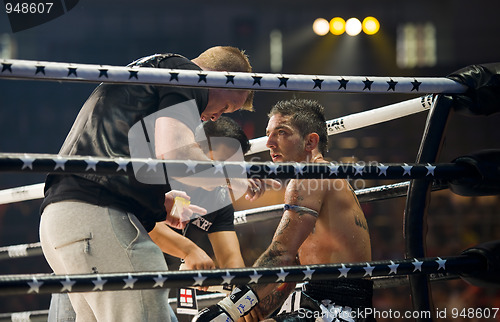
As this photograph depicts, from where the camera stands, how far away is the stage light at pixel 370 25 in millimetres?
8648

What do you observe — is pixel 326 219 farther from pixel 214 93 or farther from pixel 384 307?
pixel 384 307

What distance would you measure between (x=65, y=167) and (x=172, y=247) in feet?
2.94

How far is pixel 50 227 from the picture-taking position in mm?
1457

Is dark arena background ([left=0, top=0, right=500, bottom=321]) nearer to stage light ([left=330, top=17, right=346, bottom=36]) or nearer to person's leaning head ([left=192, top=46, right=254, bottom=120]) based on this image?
stage light ([left=330, top=17, right=346, bottom=36])

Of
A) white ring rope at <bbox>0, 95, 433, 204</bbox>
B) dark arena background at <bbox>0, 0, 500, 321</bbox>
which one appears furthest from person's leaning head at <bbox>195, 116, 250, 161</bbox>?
dark arena background at <bbox>0, 0, 500, 321</bbox>

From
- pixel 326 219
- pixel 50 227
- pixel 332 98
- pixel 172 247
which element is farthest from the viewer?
pixel 332 98

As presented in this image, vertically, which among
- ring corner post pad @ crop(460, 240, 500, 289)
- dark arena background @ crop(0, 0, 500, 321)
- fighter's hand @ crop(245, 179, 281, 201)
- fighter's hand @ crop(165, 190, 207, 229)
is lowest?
ring corner post pad @ crop(460, 240, 500, 289)

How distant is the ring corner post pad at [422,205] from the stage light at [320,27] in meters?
7.49

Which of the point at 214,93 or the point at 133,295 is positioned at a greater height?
the point at 214,93

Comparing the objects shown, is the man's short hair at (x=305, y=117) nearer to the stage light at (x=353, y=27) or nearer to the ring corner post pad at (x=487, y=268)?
the ring corner post pad at (x=487, y=268)

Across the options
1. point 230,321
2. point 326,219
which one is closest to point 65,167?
point 230,321

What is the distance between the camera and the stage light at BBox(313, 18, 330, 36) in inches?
341

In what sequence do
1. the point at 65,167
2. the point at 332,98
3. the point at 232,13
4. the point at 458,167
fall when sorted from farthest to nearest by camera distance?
Result: the point at 232,13 < the point at 332,98 < the point at 458,167 < the point at 65,167

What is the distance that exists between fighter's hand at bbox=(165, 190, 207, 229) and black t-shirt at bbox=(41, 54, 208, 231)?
0.05m
